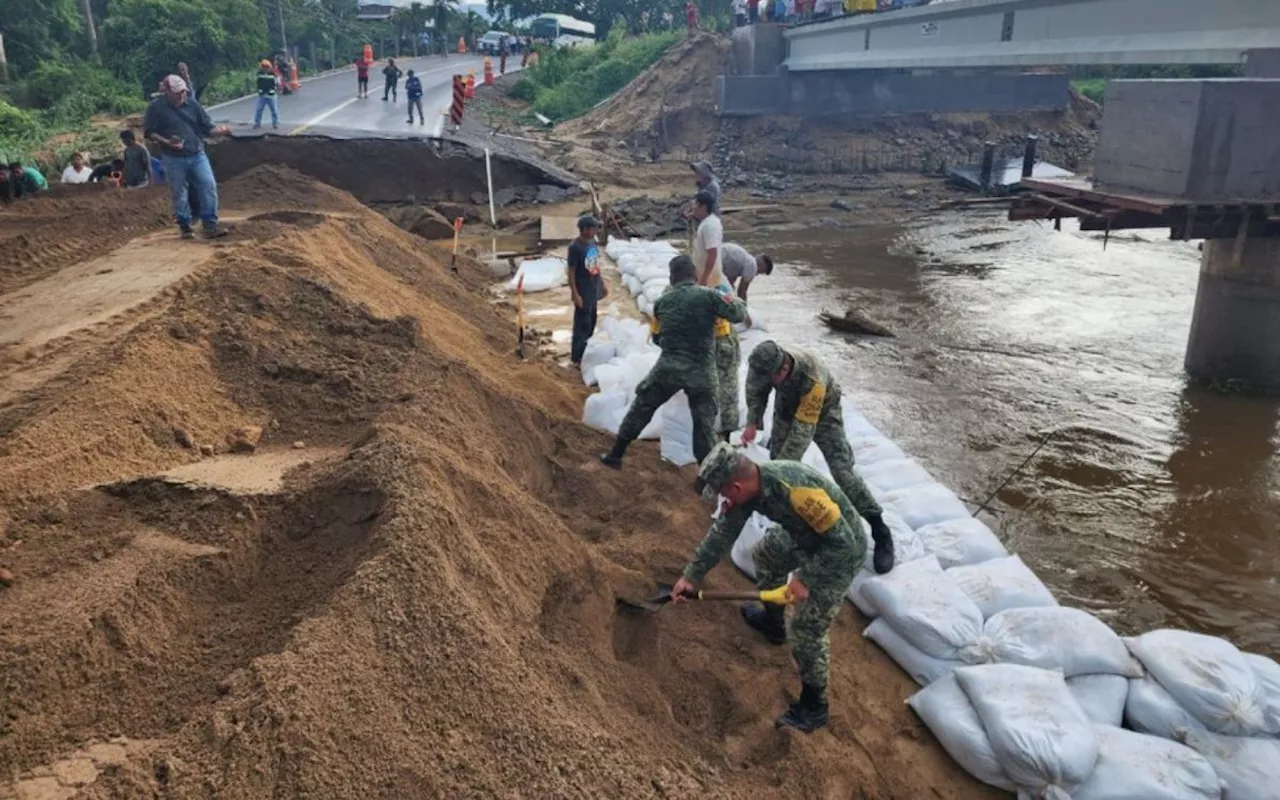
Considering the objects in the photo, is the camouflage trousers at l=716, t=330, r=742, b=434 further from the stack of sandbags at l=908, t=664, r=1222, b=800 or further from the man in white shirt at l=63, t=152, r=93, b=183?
the man in white shirt at l=63, t=152, r=93, b=183

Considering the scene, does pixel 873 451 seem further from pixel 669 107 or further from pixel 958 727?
pixel 669 107

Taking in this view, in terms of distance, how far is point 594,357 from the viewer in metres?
8.20

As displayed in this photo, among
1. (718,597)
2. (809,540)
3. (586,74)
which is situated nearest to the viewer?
(809,540)

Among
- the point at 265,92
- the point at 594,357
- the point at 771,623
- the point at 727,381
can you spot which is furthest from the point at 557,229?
the point at 771,623

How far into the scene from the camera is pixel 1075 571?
561 cm

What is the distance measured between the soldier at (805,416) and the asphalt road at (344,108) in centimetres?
1386

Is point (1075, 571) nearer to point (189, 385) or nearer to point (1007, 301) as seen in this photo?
point (189, 385)

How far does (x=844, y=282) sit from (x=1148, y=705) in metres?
10.4

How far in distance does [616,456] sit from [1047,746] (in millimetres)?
3332

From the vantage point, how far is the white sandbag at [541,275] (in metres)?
11.6

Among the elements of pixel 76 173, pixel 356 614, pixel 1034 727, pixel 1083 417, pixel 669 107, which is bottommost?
pixel 1083 417

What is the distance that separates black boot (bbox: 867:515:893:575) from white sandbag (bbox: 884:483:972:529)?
431mm

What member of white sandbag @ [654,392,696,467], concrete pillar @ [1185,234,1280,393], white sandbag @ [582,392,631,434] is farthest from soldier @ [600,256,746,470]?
concrete pillar @ [1185,234,1280,393]

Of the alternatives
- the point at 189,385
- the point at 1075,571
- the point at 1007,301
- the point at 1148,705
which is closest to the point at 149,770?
the point at 189,385
